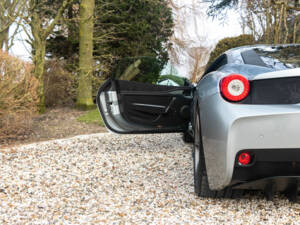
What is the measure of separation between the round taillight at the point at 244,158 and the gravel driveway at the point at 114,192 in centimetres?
53

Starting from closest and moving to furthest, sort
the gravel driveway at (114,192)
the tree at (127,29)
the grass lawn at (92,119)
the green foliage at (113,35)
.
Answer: the gravel driveway at (114,192)
the grass lawn at (92,119)
the green foliage at (113,35)
the tree at (127,29)

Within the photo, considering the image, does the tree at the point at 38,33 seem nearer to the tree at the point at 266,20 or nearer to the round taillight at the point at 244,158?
the tree at the point at 266,20

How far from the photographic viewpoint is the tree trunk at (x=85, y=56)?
39.8ft

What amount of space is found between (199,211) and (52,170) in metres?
2.17

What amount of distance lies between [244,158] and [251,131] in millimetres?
205

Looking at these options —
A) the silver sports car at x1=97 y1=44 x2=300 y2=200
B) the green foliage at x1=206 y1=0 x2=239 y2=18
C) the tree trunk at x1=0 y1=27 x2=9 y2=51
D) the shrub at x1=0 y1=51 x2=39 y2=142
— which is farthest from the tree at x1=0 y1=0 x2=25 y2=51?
the silver sports car at x1=97 y1=44 x2=300 y2=200

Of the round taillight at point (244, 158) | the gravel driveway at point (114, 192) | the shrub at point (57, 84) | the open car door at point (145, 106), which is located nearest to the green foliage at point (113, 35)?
the shrub at point (57, 84)

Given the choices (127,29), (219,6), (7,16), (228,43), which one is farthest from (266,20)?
(7,16)

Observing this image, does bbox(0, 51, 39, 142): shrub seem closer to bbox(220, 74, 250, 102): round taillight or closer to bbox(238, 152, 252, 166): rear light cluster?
bbox(220, 74, 250, 102): round taillight

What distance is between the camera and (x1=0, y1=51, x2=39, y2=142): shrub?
695 cm

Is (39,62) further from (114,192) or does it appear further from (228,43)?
(228,43)

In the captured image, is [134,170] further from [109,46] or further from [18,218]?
[109,46]

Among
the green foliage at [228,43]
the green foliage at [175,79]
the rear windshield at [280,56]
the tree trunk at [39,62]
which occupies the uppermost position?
the green foliage at [228,43]

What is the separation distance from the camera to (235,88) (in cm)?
238
